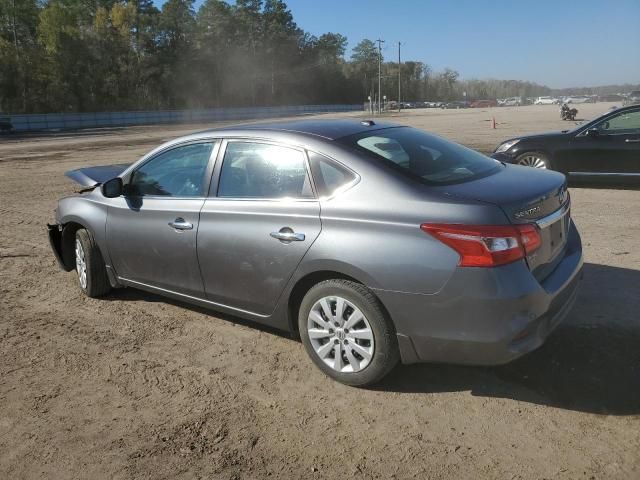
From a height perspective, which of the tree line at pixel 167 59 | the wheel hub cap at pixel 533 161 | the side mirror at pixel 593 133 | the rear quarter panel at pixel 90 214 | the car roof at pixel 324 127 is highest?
the tree line at pixel 167 59

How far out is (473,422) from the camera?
3.12 metres

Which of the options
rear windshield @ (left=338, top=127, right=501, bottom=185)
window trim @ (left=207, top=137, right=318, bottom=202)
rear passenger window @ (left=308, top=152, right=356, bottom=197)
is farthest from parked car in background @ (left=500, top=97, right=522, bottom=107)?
rear passenger window @ (left=308, top=152, right=356, bottom=197)

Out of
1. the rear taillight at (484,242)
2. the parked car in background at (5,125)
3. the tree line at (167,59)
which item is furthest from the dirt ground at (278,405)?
the tree line at (167,59)

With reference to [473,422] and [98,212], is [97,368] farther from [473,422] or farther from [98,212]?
[473,422]

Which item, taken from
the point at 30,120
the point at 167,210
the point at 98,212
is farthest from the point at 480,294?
the point at 30,120

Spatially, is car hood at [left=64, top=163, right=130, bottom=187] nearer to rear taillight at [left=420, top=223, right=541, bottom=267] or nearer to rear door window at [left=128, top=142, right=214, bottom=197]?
rear door window at [left=128, top=142, right=214, bottom=197]

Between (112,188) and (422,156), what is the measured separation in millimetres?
2598

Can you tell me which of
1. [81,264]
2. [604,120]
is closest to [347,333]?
[81,264]

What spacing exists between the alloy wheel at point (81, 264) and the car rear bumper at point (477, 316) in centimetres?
324

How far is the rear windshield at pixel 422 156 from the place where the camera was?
11.7 ft

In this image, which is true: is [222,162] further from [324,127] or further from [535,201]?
[535,201]

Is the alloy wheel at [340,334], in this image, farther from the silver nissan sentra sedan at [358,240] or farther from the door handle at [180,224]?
the door handle at [180,224]

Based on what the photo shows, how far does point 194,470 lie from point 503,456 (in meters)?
1.55

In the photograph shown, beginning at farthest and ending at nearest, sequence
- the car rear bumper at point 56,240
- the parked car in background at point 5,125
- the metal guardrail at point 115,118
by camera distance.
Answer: the metal guardrail at point 115,118 → the parked car in background at point 5,125 → the car rear bumper at point 56,240
